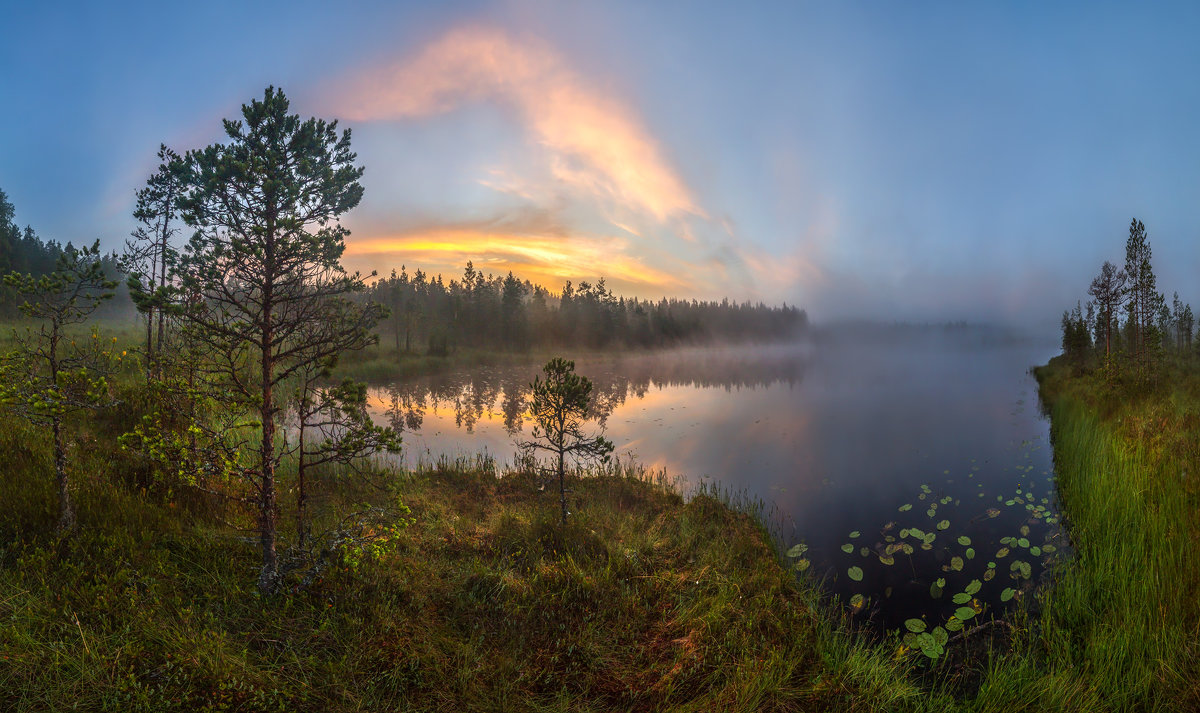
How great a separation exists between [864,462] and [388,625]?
17758 mm

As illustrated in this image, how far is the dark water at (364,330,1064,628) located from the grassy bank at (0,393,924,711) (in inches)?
138

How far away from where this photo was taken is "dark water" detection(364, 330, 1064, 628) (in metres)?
9.23

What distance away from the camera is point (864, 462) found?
56.2ft

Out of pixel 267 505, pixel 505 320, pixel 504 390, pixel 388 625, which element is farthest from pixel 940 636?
pixel 505 320

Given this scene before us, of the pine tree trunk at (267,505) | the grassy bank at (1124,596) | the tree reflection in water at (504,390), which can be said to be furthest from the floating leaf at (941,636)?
the tree reflection in water at (504,390)

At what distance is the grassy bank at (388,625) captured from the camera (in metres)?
4.21

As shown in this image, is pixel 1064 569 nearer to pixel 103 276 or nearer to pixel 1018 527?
pixel 1018 527

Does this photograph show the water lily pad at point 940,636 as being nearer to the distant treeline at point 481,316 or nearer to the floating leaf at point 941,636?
the floating leaf at point 941,636

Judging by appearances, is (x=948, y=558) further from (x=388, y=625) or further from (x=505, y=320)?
(x=505, y=320)

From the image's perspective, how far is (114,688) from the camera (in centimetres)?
388

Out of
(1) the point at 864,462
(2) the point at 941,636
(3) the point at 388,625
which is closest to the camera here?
(3) the point at 388,625

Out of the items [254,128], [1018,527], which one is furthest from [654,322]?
[254,128]

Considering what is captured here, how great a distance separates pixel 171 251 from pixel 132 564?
411 cm

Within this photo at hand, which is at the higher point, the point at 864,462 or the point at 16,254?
the point at 16,254
